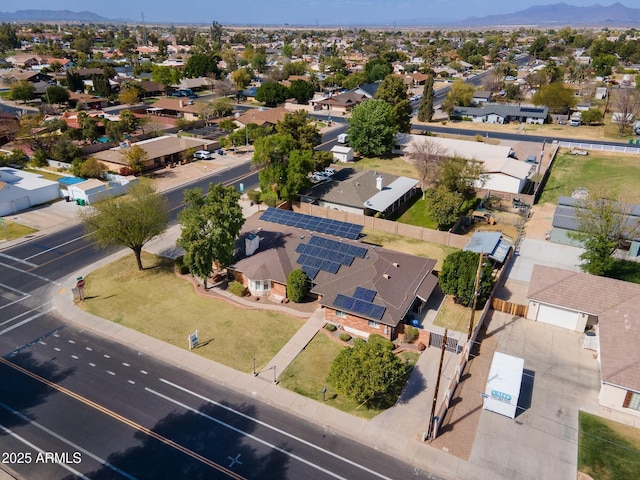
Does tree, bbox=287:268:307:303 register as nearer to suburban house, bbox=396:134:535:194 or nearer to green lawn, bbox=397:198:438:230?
green lawn, bbox=397:198:438:230

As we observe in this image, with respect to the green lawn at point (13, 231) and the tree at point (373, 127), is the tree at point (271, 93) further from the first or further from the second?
the green lawn at point (13, 231)

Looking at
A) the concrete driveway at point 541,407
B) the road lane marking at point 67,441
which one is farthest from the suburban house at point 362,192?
the road lane marking at point 67,441

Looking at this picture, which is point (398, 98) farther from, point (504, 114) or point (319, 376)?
point (319, 376)

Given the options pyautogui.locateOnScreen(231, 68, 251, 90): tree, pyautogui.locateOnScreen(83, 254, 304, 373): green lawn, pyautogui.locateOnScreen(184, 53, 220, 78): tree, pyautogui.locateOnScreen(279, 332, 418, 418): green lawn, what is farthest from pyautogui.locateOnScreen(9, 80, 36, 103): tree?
pyautogui.locateOnScreen(279, 332, 418, 418): green lawn

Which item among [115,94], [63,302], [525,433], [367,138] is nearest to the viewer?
[525,433]

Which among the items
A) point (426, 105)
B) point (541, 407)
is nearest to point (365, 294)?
point (541, 407)

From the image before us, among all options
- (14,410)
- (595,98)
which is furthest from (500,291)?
(595,98)

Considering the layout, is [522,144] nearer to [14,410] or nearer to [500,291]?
[500,291]
